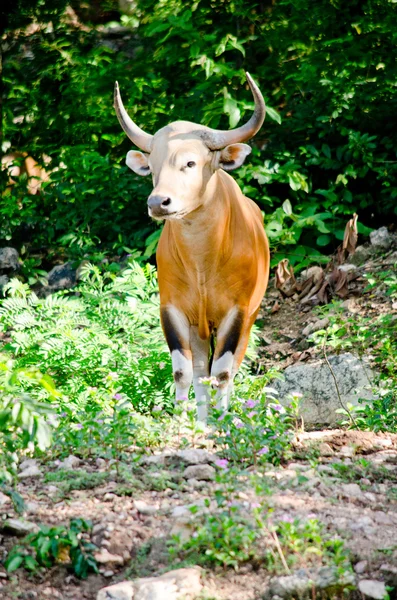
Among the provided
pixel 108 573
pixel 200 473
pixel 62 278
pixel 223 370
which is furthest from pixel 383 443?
pixel 62 278

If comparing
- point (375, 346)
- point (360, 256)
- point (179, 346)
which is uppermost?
point (179, 346)

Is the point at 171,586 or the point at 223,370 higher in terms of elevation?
the point at 171,586

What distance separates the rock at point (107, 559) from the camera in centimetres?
338

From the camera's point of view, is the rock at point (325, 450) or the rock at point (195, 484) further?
the rock at point (325, 450)

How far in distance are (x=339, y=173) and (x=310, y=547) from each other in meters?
6.85

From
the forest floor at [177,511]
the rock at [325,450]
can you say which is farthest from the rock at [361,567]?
the rock at [325,450]

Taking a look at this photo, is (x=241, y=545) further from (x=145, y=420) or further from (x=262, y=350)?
(x=262, y=350)

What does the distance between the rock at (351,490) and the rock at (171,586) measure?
96 centimetres

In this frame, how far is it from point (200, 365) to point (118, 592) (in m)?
2.62

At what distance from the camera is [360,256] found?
883cm

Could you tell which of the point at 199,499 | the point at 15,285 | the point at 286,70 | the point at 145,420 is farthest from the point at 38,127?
the point at 199,499

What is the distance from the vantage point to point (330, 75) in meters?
9.12

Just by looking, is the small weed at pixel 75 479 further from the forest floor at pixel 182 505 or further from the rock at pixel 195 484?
the rock at pixel 195 484

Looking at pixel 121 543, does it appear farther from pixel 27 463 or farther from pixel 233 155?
pixel 233 155
